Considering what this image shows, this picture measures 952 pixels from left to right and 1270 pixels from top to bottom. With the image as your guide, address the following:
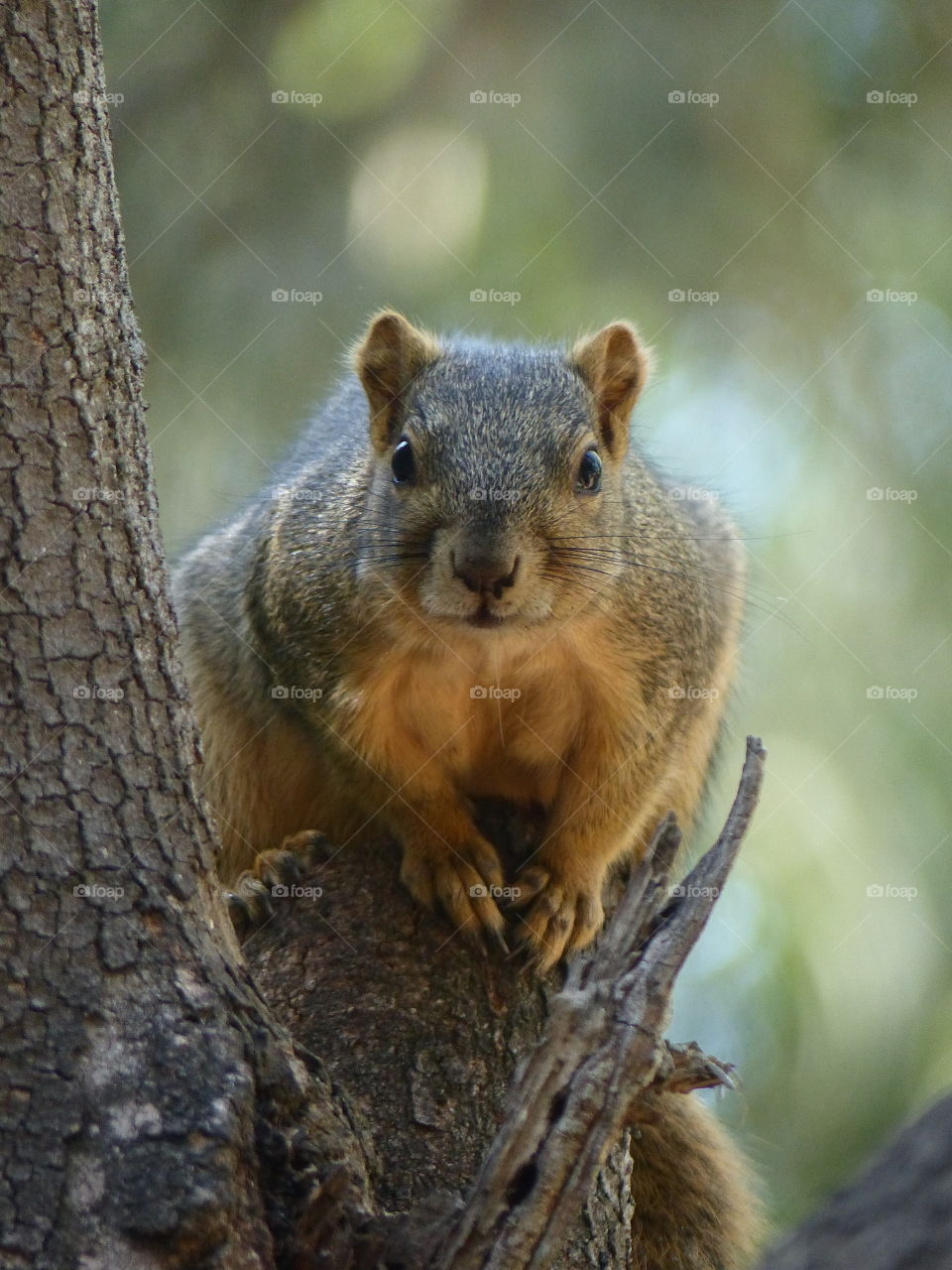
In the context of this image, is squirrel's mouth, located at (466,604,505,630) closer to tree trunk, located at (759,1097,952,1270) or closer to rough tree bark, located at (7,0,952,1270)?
rough tree bark, located at (7,0,952,1270)

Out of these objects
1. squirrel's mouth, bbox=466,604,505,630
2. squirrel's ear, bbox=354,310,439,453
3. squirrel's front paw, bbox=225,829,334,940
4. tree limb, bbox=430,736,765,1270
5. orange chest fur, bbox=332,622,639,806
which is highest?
squirrel's ear, bbox=354,310,439,453

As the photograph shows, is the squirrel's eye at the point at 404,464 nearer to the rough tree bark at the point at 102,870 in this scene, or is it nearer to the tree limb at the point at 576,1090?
the rough tree bark at the point at 102,870

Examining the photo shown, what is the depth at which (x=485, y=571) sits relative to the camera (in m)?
2.67

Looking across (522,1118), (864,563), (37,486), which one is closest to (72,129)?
(37,486)

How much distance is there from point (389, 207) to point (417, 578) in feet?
7.97

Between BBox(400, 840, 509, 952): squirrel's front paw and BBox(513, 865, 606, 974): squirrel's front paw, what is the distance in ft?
0.21

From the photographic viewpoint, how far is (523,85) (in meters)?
4.98

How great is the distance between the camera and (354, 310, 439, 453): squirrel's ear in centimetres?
331

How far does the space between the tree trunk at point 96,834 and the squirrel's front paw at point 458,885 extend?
2.45ft

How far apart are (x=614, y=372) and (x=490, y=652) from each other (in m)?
0.78

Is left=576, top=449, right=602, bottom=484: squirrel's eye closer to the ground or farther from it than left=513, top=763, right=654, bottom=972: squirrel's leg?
farther from it

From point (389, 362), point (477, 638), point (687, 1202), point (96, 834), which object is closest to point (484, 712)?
point (477, 638)

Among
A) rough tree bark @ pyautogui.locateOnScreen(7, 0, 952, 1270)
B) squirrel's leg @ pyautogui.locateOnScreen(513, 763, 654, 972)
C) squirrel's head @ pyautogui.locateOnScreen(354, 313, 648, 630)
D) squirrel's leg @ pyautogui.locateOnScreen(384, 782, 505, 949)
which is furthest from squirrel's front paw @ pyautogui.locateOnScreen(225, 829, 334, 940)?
rough tree bark @ pyautogui.locateOnScreen(7, 0, 952, 1270)

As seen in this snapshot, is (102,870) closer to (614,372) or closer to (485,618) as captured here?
(485,618)
